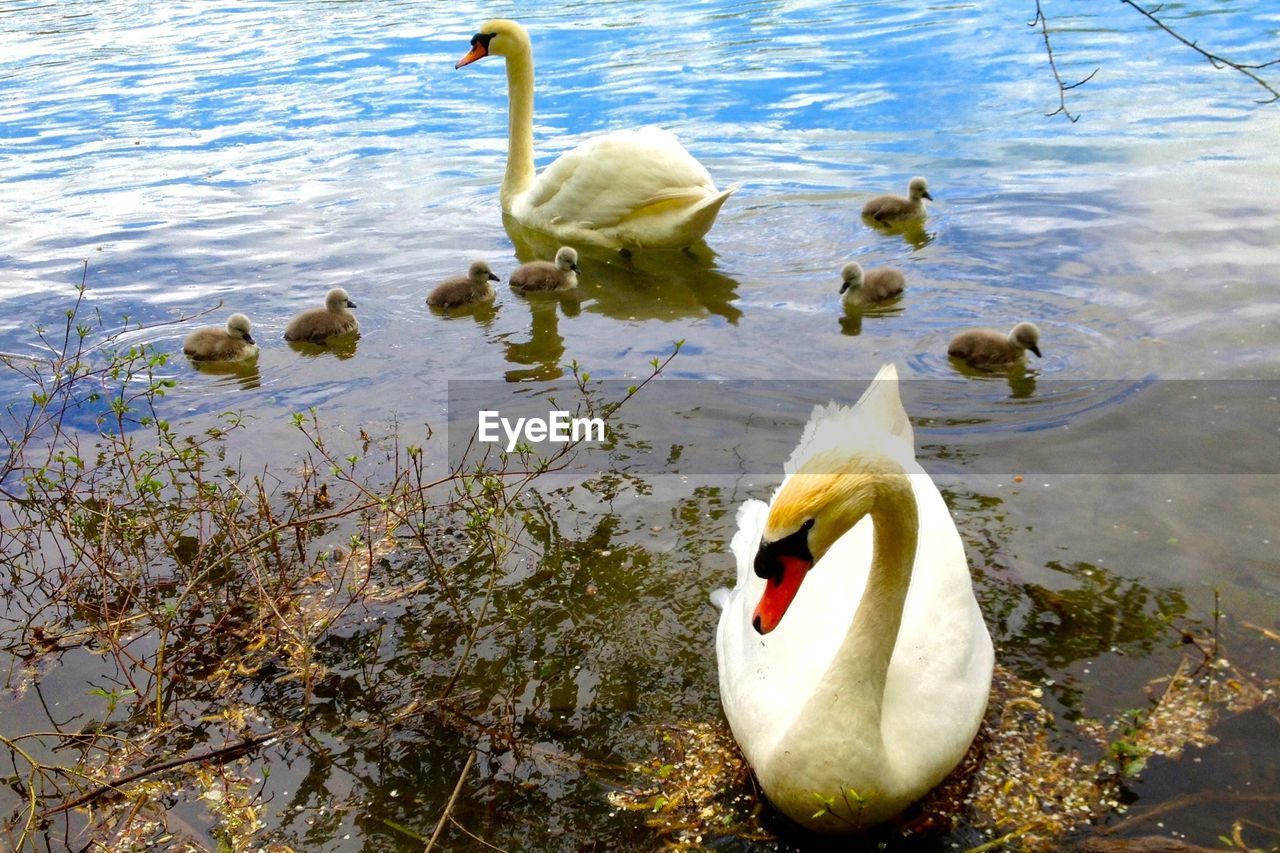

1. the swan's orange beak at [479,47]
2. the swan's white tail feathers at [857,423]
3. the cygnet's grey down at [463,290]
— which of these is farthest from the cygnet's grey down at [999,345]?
the swan's orange beak at [479,47]

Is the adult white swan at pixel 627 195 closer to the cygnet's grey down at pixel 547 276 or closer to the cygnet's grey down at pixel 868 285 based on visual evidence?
the cygnet's grey down at pixel 547 276

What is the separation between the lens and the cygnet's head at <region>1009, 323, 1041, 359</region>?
23.6 feet

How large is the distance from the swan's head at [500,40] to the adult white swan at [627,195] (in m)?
1.92

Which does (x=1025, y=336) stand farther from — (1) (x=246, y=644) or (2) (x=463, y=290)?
(1) (x=246, y=644)

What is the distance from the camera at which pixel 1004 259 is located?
9.12 m

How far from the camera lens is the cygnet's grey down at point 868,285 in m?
8.28

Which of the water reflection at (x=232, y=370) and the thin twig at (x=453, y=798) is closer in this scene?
the thin twig at (x=453, y=798)

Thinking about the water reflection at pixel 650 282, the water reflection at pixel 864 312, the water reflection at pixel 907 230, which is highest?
the water reflection at pixel 864 312

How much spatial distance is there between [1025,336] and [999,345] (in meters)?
0.17

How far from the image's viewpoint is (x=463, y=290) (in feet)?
29.2

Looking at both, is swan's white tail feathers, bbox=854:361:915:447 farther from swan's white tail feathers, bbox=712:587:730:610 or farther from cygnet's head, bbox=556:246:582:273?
cygnet's head, bbox=556:246:582:273

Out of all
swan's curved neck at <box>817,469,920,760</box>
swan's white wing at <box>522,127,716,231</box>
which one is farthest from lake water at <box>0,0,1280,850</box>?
swan's curved neck at <box>817,469,920,760</box>

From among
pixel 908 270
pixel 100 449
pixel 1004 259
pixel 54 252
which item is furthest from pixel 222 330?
pixel 1004 259

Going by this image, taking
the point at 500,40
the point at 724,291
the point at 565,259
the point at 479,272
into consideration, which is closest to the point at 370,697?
the point at 479,272
